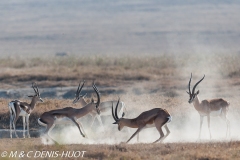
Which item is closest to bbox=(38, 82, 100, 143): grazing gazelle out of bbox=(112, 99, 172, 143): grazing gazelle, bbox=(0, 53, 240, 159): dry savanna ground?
bbox=(0, 53, 240, 159): dry savanna ground

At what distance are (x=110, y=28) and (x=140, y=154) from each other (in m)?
76.7

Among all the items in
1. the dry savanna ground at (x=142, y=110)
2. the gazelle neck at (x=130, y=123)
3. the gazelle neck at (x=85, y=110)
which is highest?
the gazelle neck at (x=85, y=110)

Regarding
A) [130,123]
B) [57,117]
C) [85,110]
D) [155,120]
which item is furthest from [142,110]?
[155,120]

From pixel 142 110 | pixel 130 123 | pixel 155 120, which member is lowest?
pixel 142 110

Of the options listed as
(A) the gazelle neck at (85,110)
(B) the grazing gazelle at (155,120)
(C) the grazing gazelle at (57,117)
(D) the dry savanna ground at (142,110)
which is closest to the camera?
(D) the dry savanna ground at (142,110)

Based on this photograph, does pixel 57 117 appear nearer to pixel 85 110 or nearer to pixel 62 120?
pixel 62 120

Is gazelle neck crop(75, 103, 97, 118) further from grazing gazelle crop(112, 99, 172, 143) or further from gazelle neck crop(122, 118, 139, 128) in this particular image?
grazing gazelle crop(112, 99, 172, 143)

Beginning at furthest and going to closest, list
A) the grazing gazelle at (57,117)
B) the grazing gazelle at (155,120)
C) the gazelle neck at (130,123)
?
the grazing gazelle at (57,117), the gazelle neck at (130,123), the grazing gazelle at (155,120)

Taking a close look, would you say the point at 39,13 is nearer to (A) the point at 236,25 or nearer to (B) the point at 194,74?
(A) the point at 236,25

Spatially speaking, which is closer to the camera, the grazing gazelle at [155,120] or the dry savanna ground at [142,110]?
the dry savanna ground at [142,110]

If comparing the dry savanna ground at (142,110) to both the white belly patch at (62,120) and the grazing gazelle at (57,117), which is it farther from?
the white belly patch at (62,120)

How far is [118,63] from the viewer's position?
36.6 metres

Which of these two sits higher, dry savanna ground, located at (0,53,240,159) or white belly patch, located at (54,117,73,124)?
white belly patch, located at (54,117,73,124)

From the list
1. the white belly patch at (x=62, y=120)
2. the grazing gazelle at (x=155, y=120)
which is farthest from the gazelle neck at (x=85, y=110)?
the grazing gazelle at (x=155, y=120)
